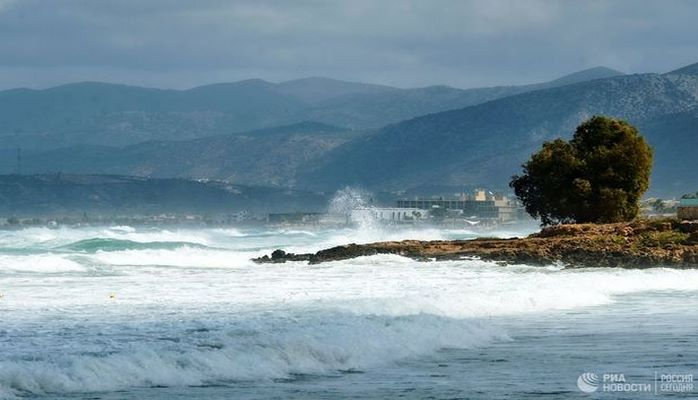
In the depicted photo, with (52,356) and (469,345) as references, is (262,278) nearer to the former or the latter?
(469,345)

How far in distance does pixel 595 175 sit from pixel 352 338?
108 feet

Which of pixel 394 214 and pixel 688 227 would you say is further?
pixel 394 214

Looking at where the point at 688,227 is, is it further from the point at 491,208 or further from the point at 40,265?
the point at 491,208

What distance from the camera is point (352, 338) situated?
2023cm

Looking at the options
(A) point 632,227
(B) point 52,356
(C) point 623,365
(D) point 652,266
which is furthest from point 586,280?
(B) point 52,356

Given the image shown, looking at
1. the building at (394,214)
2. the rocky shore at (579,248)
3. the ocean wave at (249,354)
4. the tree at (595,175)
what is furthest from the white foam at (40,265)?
the building at (394,214)

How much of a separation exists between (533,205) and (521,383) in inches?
1505

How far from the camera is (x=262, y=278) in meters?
36.6

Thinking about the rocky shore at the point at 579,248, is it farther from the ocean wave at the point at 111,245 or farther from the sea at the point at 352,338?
the ocean wave at the point at 111,245

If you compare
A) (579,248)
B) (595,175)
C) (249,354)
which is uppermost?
(595,175)

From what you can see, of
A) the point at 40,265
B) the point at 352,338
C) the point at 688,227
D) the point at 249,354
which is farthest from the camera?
the point at 688,227

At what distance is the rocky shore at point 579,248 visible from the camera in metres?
40.8

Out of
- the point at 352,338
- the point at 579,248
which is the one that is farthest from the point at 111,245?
the point at 352,338

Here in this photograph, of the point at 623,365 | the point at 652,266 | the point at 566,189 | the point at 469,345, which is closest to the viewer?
the point at 623,365
